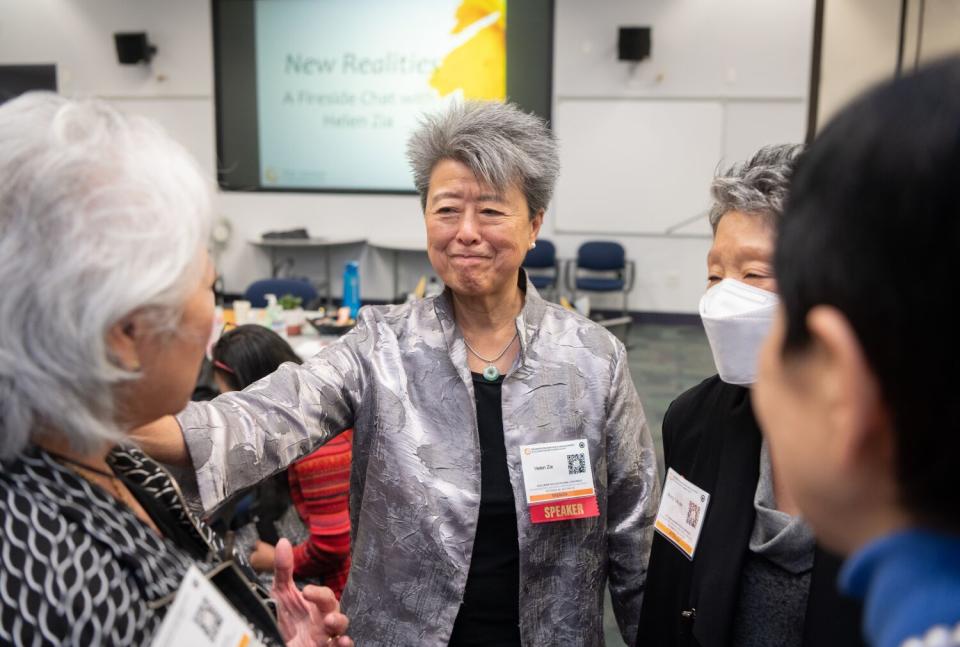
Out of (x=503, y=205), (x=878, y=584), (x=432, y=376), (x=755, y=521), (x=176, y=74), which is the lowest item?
(x=755, y=521)

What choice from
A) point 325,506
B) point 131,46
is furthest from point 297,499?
point 131,46

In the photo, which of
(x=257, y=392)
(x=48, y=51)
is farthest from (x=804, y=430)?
(x=48, y=51)

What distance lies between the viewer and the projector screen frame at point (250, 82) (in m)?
8.86

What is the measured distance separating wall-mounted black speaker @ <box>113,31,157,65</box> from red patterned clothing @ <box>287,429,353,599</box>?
868 cm

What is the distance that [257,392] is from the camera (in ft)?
4.69

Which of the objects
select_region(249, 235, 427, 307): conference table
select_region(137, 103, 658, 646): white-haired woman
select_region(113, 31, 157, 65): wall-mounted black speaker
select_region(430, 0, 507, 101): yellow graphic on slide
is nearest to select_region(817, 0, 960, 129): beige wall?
select_region(137, 103, 658, 646): white-haired woman

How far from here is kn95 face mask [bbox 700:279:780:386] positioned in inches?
50.4

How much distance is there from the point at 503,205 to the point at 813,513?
123 centimetres

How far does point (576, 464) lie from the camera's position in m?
1.62

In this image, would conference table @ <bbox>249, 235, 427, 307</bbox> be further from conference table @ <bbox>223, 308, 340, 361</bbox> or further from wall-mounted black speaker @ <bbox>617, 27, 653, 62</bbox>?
conference table @ <bbox>223, 308, 340, 361</bbox>

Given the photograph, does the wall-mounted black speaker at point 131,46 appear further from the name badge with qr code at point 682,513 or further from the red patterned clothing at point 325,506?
the name badge with qr code at point 682,513

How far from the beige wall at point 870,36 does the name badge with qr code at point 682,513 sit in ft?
7.59

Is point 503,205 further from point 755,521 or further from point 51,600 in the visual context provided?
point 51,600

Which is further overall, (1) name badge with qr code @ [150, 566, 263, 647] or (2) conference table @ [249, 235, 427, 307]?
(2) conference table @ [249, 235, 427, 307]
